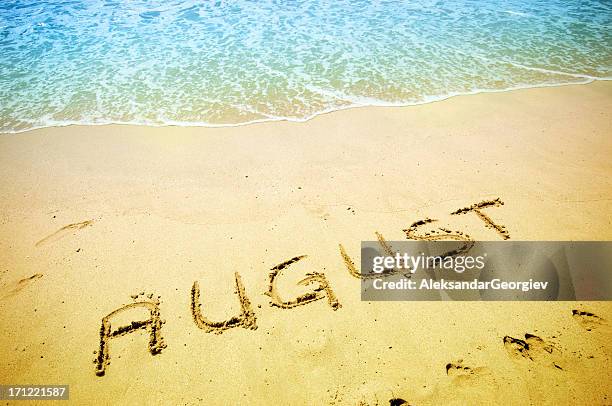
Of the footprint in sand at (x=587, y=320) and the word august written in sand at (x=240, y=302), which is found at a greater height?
the footprint in sand at (x=587, y=320)

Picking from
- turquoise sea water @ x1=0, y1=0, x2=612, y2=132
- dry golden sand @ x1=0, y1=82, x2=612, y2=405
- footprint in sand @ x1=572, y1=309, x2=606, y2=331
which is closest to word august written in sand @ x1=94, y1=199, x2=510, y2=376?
dry golden sand @ x1=0, y1=82, x2=612, y2=405

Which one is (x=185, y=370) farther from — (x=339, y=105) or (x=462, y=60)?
(x=462, y=60)

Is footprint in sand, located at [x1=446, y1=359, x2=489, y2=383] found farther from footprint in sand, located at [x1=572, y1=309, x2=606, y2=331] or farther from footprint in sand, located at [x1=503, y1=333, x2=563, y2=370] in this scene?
footprint in sand, located at [x1=572, y1=309, x2=606, y2=331]

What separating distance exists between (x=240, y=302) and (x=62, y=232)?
2.54 metres

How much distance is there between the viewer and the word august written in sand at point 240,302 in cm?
288

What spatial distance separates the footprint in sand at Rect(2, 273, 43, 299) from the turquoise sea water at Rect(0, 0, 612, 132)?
3.26 metres

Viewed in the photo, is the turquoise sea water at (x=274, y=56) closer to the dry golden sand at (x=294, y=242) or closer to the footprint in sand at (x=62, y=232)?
the dry golden sand at (x=294, y=242)

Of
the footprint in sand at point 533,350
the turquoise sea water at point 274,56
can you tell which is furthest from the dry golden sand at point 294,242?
the turquoise sea water at point 274,56

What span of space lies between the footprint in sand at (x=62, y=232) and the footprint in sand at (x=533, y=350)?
15.5 feet

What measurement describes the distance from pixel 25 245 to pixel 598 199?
6993 millimetres

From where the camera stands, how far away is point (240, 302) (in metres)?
3.11

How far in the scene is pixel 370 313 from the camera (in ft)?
9.83

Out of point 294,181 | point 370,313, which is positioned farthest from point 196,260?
point 370,313

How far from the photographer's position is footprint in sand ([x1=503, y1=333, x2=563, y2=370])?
8.55ft
